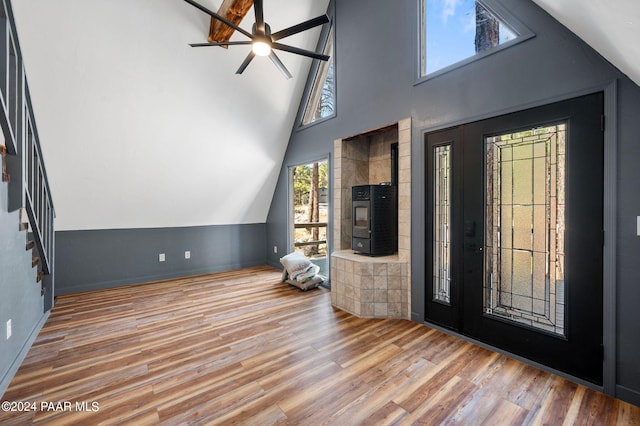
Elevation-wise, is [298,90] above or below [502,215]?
above

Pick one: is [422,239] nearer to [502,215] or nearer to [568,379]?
[502,215]

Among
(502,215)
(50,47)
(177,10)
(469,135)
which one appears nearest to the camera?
(502,215)

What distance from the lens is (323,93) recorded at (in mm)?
4516

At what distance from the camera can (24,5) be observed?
8.19 ft

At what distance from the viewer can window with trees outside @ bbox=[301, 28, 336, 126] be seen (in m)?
4.23

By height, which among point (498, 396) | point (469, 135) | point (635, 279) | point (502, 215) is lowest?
point (498, 396)

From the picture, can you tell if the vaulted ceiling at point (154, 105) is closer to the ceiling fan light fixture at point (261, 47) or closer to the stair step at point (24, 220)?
the stair step at point (24, 220)

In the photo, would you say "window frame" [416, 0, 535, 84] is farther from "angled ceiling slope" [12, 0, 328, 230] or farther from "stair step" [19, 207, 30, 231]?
"stair step" [19, 207, 30, 231]

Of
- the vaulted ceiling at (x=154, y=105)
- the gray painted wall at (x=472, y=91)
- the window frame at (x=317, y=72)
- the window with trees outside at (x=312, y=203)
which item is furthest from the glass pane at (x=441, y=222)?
the window with trees outside at (x=312, y=203)

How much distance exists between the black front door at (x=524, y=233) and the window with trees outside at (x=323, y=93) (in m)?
1.99

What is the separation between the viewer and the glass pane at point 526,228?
6.93ft

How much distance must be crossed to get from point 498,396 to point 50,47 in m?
4.89

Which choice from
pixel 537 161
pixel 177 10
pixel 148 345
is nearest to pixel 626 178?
pixel 537 161

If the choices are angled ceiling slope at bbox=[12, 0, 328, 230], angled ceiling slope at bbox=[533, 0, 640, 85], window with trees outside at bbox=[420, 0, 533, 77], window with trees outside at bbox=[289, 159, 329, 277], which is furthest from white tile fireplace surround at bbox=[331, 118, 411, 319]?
window with trees outside at bbox=[289, 159, 329, 277]
